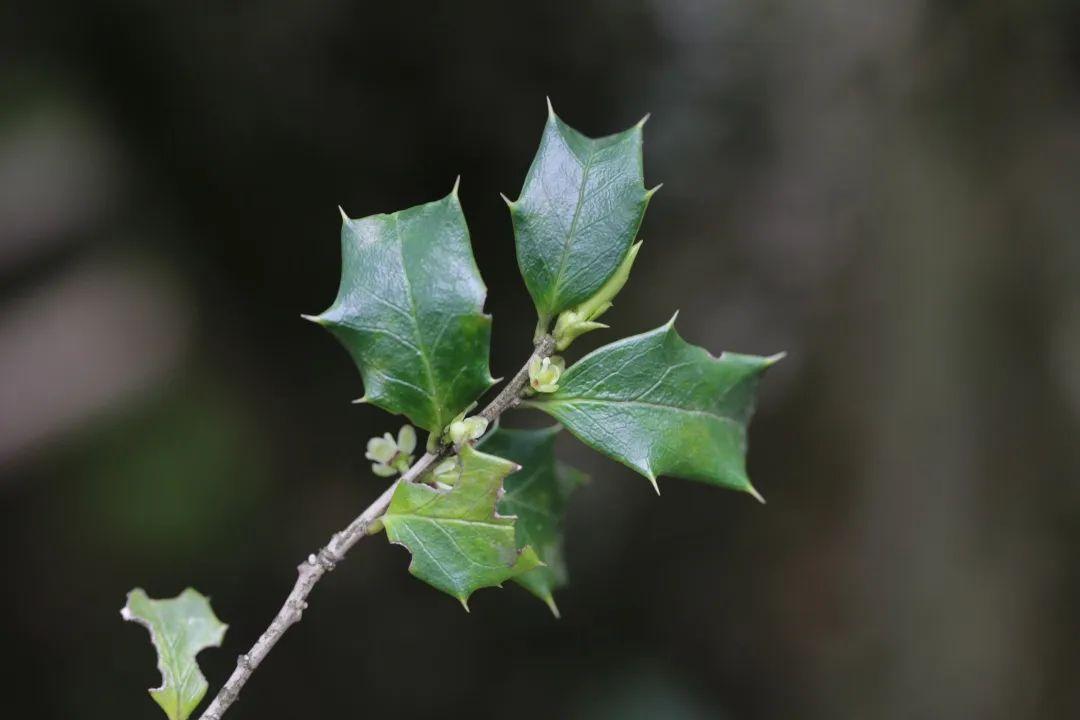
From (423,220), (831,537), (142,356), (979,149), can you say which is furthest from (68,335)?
(979,149)

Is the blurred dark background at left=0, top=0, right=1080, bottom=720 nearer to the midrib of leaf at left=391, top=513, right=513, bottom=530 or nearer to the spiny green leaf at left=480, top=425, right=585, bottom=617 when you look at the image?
the spiny green leaf at left=480, top=425, right=585, bottom=617

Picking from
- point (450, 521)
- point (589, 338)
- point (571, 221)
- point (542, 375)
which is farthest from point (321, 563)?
point (589, 338)

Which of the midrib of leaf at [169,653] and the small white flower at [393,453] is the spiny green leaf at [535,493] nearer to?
the small white flower at [393,453]

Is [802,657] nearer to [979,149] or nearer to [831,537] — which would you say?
[831,537]

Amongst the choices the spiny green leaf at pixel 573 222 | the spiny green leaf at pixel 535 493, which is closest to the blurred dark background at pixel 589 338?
the spiny green leaf at pixel 535 493

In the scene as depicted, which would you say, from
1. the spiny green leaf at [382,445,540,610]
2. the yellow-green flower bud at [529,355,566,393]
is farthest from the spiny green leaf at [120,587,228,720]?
the yellow-green flower bud at [529,355,566,393]

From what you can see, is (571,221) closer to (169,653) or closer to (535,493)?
(535,493)

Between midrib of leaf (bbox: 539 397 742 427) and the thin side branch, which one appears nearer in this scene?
the thin side branch
